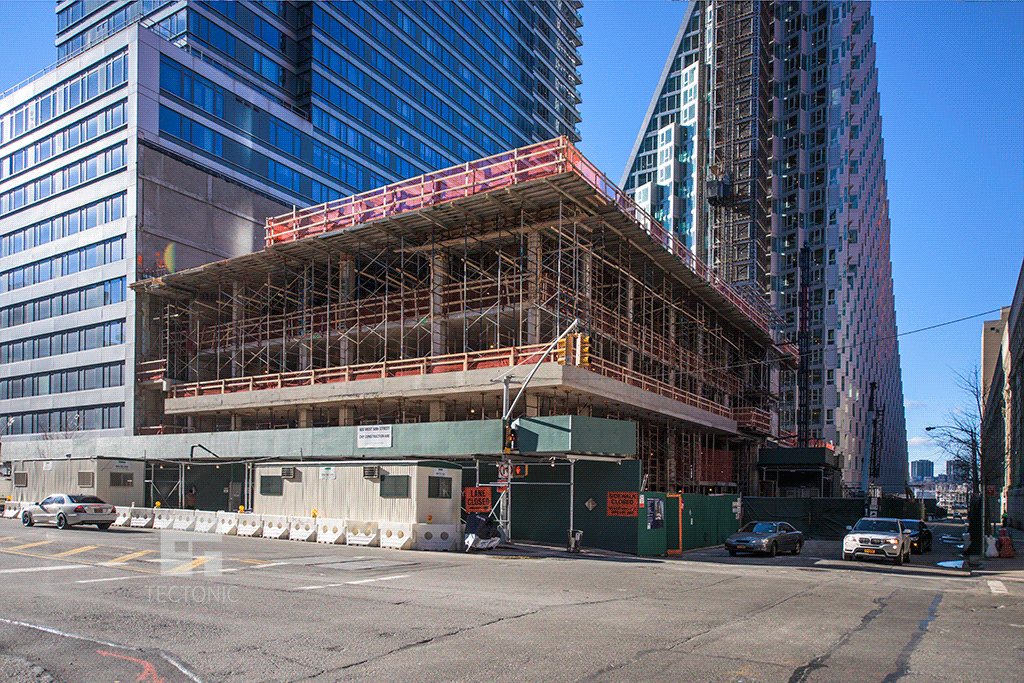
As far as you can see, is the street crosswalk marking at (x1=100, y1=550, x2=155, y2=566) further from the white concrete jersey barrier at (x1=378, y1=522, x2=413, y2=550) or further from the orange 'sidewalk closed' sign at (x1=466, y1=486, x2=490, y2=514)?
the orange 'sidewalk closed' sign at (x1=466, y1=486, x2=490, y2=514)

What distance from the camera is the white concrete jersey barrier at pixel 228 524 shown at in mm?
30344

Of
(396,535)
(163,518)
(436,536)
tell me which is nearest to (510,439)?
(436,536)

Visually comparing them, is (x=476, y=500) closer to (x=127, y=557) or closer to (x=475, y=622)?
(x=127, y=557)

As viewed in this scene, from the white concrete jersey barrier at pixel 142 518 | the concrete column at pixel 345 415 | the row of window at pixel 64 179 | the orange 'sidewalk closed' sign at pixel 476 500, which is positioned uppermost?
the row of window at pixel 64 179

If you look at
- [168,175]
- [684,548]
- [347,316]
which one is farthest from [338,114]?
[684,548]

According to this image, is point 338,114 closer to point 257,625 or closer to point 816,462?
point 816,462

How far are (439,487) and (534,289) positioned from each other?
433 inches

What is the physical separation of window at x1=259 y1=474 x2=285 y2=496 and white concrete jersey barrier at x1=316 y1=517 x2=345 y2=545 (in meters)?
2.98

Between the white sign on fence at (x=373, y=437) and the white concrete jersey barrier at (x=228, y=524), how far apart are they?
542 cm

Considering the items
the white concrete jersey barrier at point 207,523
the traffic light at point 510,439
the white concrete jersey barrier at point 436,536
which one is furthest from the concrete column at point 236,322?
the traffic light at point 510,439

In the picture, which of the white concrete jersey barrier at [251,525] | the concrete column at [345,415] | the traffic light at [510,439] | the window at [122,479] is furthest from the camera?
the concrete column at [345,415]

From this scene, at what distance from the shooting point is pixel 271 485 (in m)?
30.8

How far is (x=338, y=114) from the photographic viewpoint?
70.6 m

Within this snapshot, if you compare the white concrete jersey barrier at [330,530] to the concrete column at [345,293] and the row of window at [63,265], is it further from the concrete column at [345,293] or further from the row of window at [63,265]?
the row of window at [63,265]
